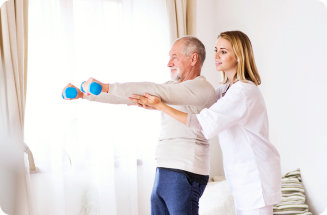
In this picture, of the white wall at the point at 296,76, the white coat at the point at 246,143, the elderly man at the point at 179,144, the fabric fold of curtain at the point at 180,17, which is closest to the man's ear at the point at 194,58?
the elderly man at the point at 179,144

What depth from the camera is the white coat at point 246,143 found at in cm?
151

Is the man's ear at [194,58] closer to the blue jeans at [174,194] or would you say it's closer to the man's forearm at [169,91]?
the man's forearm at [169,91]

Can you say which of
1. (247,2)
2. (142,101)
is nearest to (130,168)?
(142,101)

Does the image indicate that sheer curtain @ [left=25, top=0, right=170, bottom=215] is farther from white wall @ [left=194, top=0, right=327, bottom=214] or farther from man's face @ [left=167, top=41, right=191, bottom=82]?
man's face @ [left=167, top=41, right=191, bottom=82]

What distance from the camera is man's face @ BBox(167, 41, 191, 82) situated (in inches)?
68.9

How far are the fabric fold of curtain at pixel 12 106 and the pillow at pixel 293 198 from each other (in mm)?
1785

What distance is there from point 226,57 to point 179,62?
0.23 metres

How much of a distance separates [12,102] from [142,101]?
45.4 inches

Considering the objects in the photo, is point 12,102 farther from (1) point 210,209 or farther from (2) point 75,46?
(1) point 210,209

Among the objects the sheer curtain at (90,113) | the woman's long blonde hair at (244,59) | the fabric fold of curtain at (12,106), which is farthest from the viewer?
the sheer curtain at (90,113)

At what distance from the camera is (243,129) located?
1579 millimetres

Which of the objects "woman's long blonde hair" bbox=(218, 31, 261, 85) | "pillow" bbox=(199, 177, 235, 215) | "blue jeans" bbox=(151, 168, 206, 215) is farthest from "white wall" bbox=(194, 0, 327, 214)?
"blue jeans" bbox=(151, 168, 206, 215)

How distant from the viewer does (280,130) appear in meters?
2.93

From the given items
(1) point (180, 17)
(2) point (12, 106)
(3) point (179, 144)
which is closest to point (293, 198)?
(3) point (179, 144)
